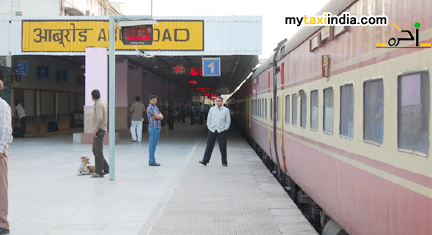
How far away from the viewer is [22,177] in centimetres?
1107

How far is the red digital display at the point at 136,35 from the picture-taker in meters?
10.9

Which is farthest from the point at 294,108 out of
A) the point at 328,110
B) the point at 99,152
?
the point at 99,152

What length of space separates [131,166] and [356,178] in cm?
887

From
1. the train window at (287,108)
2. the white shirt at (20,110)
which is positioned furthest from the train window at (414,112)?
the white shirt at (20,110)

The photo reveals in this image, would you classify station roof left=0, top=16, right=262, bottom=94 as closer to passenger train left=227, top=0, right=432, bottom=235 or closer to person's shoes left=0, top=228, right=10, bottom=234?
passenger train left=227, top=0, right=432, bottom=235

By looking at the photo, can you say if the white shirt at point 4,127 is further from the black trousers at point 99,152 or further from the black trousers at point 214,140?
the black trousers at point 214,140

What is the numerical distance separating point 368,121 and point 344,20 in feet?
4.25

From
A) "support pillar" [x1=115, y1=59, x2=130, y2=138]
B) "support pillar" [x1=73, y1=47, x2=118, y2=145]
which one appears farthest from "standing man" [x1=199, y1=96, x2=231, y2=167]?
"support pillar" [x1=115, y1=59, x2=130, y2=138]

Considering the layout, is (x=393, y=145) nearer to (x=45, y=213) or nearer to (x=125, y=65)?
(x=45, y=213)

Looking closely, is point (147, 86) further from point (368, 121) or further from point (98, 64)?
point (368, 121)

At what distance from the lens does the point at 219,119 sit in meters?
13.0

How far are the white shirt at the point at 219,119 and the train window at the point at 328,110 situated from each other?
6.58 meters

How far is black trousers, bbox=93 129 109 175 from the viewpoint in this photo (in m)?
10.6

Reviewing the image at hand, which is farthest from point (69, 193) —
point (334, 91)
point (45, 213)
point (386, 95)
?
point (386, 95)
